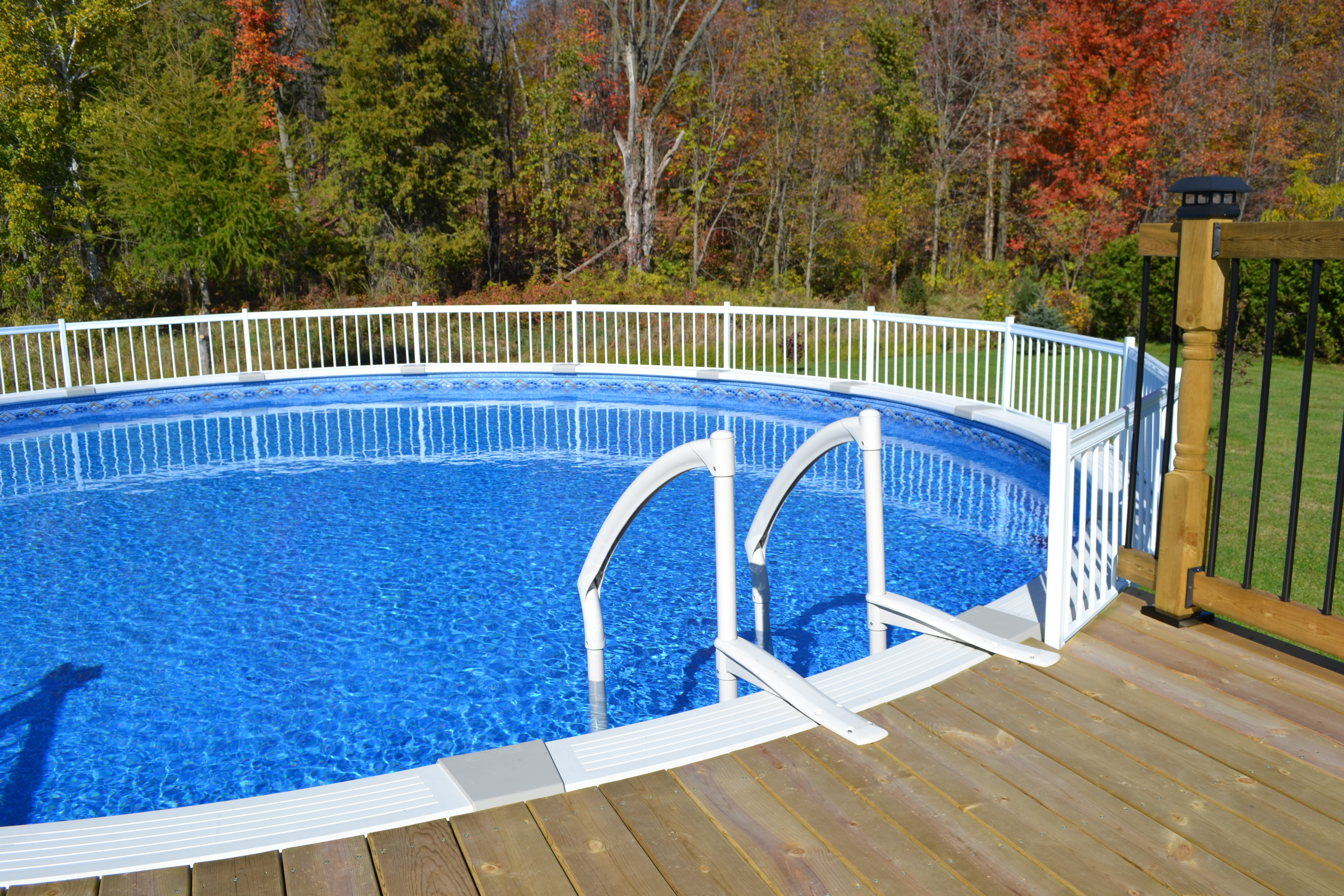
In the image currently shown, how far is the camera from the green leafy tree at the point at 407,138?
65.0ft

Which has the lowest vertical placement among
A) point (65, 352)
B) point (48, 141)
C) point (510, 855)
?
point (510, 855)

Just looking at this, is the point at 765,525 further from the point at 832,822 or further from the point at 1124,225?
the point at 1124,225

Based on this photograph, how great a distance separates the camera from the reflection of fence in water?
8383 mm

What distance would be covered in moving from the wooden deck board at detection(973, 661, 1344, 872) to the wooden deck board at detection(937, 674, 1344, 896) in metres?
0.03

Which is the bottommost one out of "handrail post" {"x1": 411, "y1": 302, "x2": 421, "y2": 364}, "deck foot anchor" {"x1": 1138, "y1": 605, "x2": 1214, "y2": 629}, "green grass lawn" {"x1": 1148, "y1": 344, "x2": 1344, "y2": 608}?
"green grass lawn" {"x1": 1148, "y1": 344, "x2": 1344, "y2": 608}

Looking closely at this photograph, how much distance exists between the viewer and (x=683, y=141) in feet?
69.5

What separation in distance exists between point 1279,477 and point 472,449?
7.15 meters

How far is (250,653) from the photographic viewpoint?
17.4ft

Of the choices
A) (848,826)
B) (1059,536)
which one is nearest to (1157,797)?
(848,826)

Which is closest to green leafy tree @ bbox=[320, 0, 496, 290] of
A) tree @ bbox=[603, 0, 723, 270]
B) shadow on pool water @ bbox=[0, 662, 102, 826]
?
tree @ bbox=[603, 0, 723, 270]

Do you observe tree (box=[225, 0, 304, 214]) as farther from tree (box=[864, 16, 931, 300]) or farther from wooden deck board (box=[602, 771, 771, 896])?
wooden deck board (box=[602, 771, 771, 896])

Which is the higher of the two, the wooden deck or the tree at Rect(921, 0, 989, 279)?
the tree at Rect(921, 0, 989, 279)

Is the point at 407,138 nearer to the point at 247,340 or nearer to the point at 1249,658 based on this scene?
the point at 247,340

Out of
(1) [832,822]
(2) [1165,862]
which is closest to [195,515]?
(1) [832,822]
